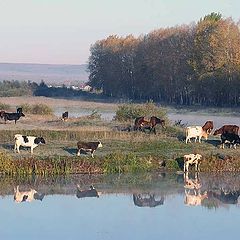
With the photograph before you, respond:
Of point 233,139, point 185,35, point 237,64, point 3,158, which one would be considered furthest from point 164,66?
point 3,158

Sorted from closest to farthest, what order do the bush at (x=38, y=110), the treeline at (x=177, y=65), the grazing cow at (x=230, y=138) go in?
the grazing cow at (x=230, y=138)
the bush at (x=38, y=110)
the treeline at (x=177, y=65)

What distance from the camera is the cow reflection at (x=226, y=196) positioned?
21531 mm

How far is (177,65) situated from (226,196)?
52.7 metres

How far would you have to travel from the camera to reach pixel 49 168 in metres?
25.4

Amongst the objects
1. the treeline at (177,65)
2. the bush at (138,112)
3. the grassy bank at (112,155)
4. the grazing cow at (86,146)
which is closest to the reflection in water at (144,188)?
the grassy bank at (112,155)

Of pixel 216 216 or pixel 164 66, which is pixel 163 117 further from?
pixel 164 66

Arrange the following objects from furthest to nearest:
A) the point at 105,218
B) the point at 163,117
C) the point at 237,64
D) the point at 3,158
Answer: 1. the point at 237,64
2. the point at 163,117
3. the point at 3,158
4. the point at 105,218

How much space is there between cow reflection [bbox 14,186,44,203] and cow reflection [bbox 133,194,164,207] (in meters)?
2.89

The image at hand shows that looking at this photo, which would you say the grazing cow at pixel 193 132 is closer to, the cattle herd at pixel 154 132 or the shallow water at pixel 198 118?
the cattle herd at pixel 154 132

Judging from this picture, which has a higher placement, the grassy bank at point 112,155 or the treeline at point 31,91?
the grassy bank at point 112,155

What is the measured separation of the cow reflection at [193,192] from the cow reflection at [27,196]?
4.47 metres

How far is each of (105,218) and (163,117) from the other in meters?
19.3

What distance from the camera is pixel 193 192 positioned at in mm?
22797

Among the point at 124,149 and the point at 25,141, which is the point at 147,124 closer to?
the point at 124,149
